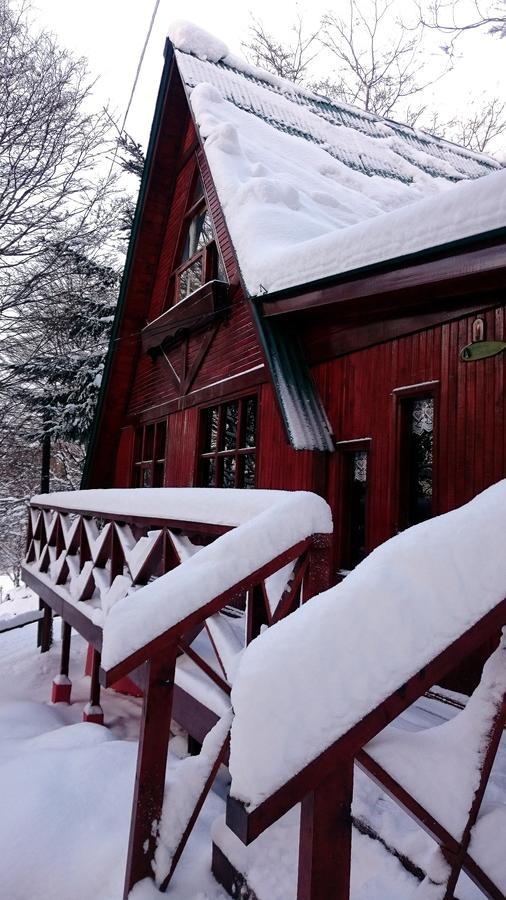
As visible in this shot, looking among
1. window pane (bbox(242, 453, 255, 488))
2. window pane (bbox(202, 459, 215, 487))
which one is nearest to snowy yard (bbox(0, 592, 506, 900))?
window pane (bbox(242, 453, 255, 488))

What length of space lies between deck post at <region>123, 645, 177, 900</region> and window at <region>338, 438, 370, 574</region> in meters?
3.14

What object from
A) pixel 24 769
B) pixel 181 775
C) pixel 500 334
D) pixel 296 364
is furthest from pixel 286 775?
pixel 296 364

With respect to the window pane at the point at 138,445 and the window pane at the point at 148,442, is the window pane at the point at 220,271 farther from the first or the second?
the window pane at the point at 138,445

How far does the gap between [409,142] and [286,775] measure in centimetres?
1226

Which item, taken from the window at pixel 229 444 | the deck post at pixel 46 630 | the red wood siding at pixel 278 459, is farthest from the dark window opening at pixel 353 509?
the deck post at pixel 46 630

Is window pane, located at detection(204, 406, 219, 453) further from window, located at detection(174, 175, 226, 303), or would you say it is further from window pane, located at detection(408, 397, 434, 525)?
window pane, located at detection(408, 397, 434, 525)

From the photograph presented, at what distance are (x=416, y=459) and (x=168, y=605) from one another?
3084 mm

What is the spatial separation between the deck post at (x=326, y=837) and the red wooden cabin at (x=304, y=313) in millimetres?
3036

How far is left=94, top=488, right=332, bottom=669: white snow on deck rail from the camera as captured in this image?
2.06 m

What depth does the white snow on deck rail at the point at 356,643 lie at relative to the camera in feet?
3.80

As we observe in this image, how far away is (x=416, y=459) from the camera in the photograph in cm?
468

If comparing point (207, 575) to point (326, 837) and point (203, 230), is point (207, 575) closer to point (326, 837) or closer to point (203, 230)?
point (326, 837)

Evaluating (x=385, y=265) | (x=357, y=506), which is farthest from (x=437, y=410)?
(x=357, y=506)

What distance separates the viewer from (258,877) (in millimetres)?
1955
